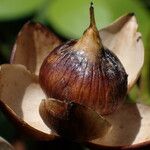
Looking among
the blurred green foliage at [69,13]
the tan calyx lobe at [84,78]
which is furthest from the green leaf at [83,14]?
the tan calyx lobe at [84,78]

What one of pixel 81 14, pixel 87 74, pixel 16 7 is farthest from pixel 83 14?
pixel 87 74

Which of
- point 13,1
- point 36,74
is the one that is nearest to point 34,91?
point 36,74

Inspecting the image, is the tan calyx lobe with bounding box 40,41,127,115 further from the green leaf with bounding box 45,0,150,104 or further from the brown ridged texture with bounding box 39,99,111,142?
the green leaf with bounding box 45,0,150,104

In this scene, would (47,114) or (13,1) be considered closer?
(47,114)

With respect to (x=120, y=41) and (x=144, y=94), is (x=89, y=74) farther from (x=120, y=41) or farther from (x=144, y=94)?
(x=144, y=94)

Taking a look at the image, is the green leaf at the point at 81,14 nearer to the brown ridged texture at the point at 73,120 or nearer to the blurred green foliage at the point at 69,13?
the blurred green foliage at the point at 69,13

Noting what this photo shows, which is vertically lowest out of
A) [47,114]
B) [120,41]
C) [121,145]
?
[121,145]

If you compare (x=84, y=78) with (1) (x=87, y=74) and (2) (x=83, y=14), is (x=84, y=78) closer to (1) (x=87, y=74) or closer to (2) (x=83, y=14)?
(1) (x=87, y=74)
